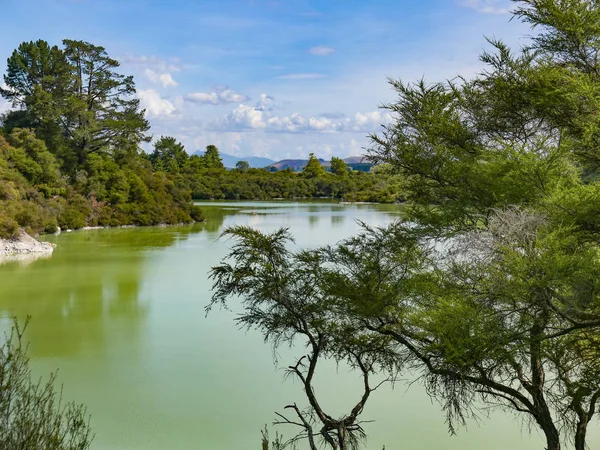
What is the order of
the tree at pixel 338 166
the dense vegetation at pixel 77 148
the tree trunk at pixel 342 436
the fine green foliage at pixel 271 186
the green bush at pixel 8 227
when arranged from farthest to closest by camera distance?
the tree at pixel 338 166, the fine green foliage at pixel 271 186, the dense vegetation at pixel 77 148, the green bush at pixel 8 227, the tree trunk at pixel 342 436

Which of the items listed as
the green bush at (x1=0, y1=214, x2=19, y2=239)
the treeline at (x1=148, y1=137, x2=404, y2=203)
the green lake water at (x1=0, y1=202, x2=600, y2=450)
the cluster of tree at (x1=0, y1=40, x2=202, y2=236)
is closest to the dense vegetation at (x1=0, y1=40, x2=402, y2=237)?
the cluster of tree at (x1=0, y1=40, x2=202, y2=236)

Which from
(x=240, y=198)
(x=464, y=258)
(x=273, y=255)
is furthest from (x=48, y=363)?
(x=240, y=198)

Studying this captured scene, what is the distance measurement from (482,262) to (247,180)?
43.4m

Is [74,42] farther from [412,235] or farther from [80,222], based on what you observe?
[412,235]

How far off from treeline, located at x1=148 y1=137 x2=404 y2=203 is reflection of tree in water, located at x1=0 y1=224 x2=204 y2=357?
2789 cm

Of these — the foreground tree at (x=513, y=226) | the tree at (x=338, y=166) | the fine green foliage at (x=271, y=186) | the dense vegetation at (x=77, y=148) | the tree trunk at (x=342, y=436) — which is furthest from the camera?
the tree at (x=338, y=166)

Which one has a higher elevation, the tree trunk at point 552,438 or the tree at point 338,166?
the tree at point 338,166

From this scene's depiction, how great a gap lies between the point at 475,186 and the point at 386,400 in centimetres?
214

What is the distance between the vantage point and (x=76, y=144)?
74.7ft

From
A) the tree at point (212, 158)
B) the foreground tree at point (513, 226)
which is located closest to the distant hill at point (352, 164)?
the foreground tree at point (513, 226)

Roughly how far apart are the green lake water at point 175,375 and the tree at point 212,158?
4120 cm

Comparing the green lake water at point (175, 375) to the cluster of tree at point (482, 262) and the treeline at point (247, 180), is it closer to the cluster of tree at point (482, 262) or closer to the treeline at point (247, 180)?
the cluster of tree at point (482, 262)

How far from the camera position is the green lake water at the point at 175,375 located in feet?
14.8

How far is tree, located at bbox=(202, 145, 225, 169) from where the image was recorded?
51906mm
